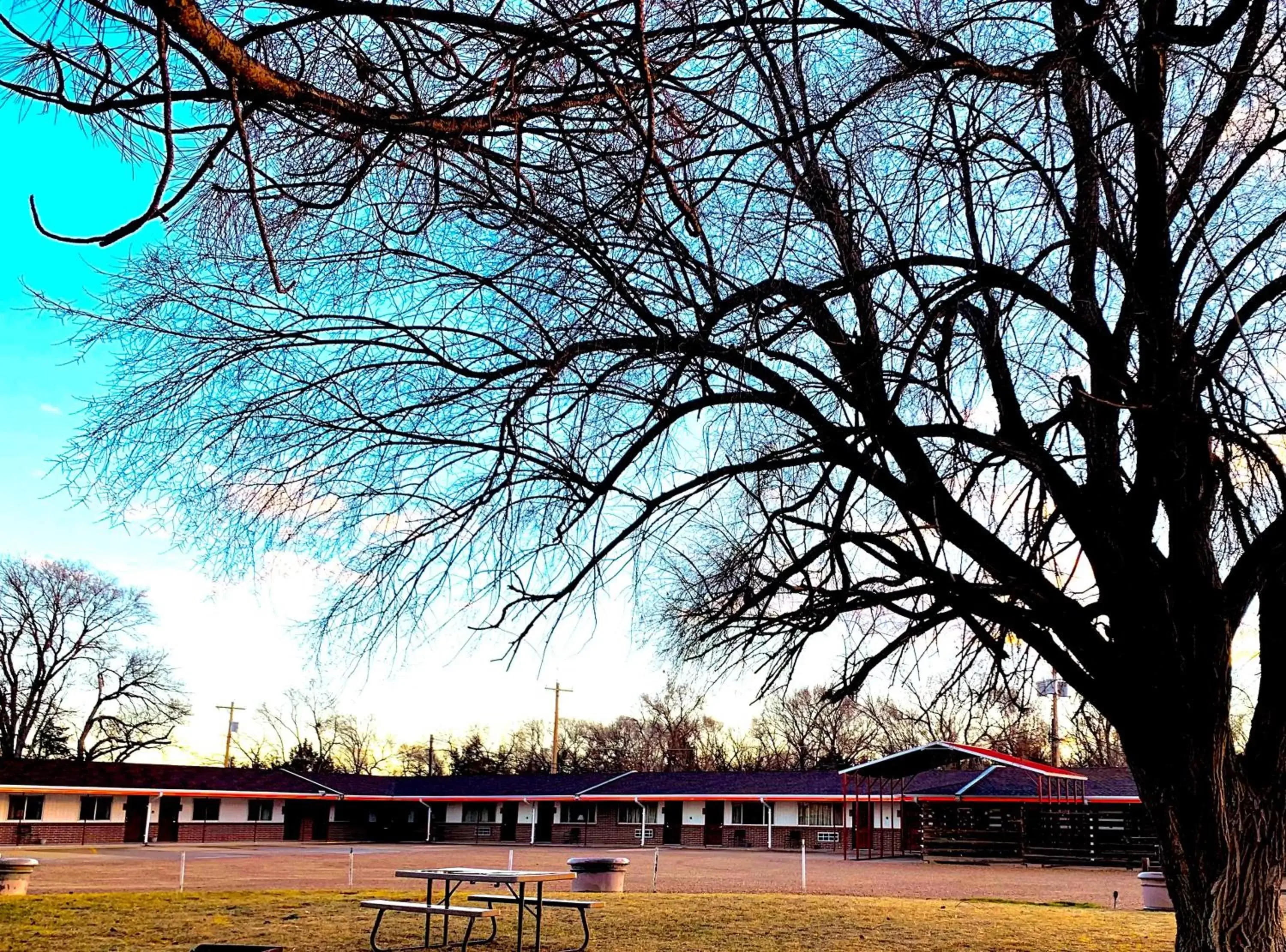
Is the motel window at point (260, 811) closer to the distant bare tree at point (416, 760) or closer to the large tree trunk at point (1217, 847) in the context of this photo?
the distant bare tree at point (416, 760)

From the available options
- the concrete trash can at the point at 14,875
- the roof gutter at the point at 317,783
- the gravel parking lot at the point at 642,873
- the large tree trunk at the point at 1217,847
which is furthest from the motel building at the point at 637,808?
the large tree trunk at the point at 1217,847

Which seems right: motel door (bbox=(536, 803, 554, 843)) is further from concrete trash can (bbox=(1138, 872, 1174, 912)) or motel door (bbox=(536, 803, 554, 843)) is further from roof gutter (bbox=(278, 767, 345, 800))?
concrete trash can (bbox=(1138, 872, 1174, 912))

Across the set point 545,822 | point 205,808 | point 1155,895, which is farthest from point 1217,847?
point 545,822

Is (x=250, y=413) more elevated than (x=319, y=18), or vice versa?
(x=319, y=18)

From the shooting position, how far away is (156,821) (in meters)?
54.2

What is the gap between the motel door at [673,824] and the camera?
190 ft

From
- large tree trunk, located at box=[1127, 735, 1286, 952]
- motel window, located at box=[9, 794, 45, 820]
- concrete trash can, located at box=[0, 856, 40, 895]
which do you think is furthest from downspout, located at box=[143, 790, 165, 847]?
large tree trunk, located at box=[1127, 735, 1286, 952]

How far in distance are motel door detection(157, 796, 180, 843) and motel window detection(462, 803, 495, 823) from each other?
15.0m

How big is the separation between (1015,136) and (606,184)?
9.68 ft

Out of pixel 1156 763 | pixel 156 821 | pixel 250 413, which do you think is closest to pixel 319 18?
pixel 250 413

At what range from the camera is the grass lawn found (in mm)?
13898

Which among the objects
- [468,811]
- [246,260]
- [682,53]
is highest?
[682,53]

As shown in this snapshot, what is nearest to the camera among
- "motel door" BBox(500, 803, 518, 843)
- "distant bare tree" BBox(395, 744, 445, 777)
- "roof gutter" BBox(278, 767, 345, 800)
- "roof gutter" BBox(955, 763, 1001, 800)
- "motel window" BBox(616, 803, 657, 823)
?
"roof gutter" BBox(955, 763, 1001, 800)

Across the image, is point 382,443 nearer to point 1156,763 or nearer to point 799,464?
point 799,464
